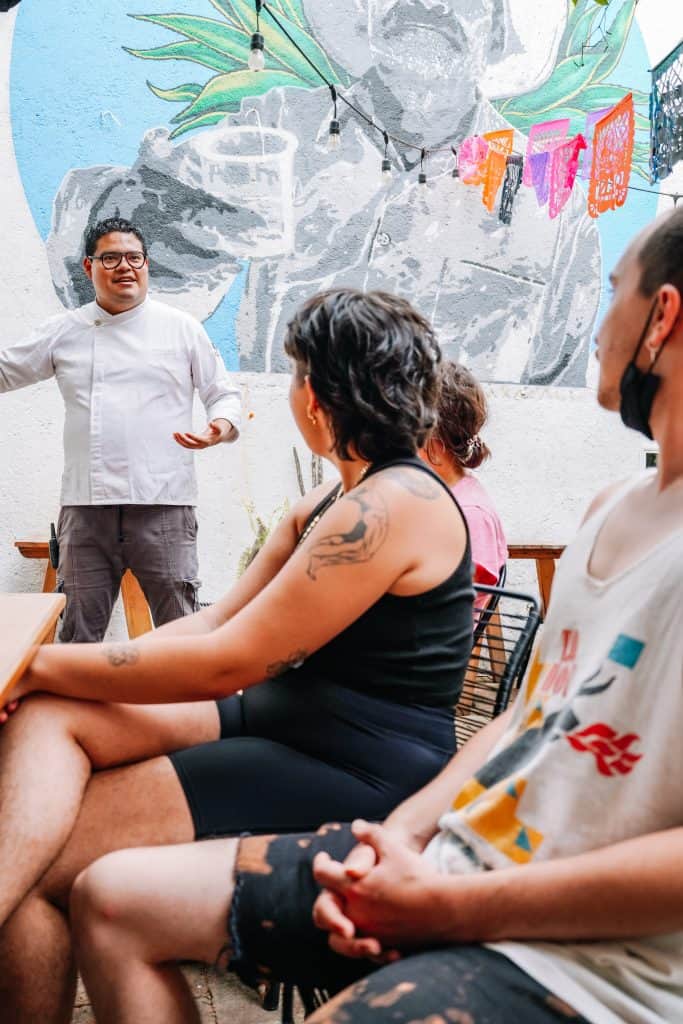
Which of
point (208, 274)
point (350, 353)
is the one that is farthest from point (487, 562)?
point (208, 274)

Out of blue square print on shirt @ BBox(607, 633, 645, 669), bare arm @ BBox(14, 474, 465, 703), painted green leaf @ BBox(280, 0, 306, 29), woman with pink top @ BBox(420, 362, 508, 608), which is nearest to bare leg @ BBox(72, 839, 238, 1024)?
bare arm @ BBox(14, 474, 465, 703)

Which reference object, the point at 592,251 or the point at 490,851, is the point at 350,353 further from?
the point at 592,251

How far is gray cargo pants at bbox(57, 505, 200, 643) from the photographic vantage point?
3.64 m

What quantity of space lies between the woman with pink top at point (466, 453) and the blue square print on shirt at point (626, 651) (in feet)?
5.59

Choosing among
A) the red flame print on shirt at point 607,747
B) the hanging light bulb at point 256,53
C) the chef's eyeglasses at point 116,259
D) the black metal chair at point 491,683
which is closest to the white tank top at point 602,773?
the red flame print on shirt at point 607,747

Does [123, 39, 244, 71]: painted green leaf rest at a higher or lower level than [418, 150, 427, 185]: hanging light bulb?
higher

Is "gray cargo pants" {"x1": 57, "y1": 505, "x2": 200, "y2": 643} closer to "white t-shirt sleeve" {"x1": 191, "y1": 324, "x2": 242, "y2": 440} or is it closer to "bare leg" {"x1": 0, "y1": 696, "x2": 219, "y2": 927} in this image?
"white t-shirt sleeve" {"x1": 191, "y1": 324, "x2": 242, "y2": 440}

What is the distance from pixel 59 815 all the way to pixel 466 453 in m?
1.73

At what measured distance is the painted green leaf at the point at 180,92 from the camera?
173 inches

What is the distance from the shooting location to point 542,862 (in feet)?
2.84

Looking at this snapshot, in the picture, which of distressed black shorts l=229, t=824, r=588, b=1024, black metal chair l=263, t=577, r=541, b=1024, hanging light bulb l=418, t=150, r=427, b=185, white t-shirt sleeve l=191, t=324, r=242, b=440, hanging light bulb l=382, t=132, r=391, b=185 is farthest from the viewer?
hanging light bulb l=418, t=150, r=427, b=185

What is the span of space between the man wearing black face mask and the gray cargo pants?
2.53 m

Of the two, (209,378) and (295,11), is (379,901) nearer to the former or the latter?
(209,378)

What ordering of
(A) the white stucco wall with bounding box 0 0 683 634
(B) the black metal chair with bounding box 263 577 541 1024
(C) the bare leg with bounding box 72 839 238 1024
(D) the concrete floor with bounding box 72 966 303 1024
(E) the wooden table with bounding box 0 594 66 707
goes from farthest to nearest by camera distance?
(A) the white stucco wall with bounding box 0 0 683 634, (D) the concrete floor with bounding box 72 966 303 1024, (B) the black metal chair with bounding box 263 577 541 1024, (E) the wooden table with bounding box 0 594 66 707, (C) the bare leg with bounding box 72 839 238 1024
